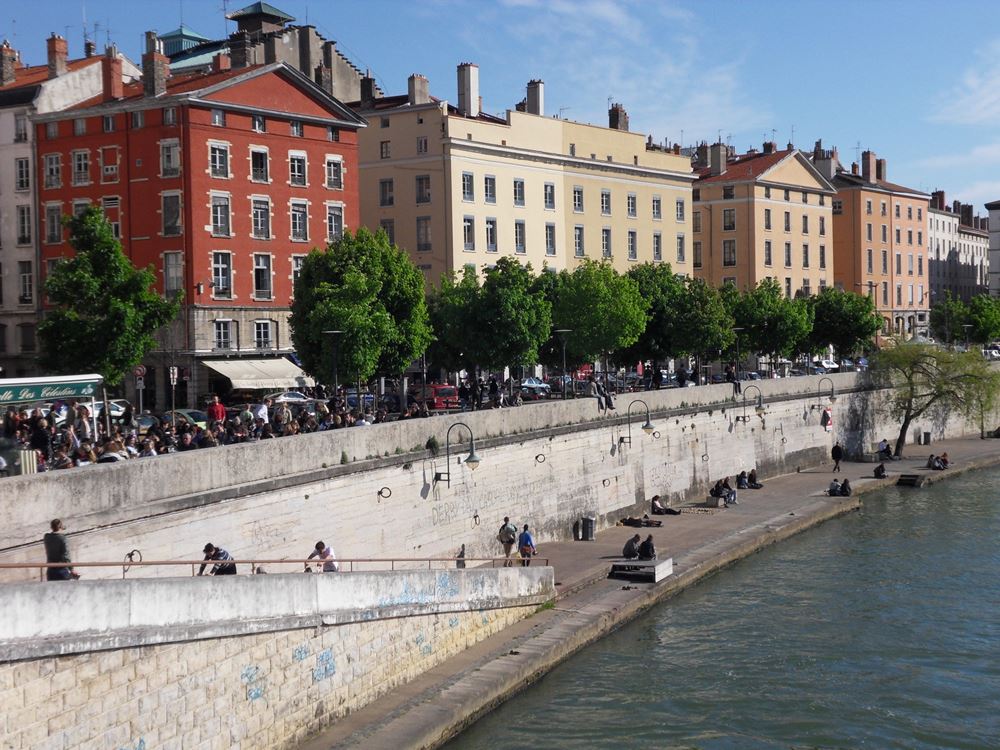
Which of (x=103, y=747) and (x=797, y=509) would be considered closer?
(x=103, y=747)

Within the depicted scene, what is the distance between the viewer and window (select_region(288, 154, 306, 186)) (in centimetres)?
5562

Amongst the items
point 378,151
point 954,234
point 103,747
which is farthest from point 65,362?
point 954,234

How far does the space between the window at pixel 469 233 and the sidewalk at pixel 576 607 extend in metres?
21.8

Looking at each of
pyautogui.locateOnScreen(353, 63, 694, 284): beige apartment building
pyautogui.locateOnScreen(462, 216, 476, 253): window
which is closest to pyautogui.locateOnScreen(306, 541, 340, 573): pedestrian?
pyautogui.locateOnScreen(353, 63, 694, 284): beige apartment building

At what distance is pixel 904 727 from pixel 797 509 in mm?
21578

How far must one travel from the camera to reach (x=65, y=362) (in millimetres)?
36312

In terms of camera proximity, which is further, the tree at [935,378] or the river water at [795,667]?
the tree at [935,378]

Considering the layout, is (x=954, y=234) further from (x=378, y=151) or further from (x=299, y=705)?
(x=299, y=705)

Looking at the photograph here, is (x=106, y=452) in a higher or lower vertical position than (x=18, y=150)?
lower

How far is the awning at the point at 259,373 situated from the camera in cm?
5159

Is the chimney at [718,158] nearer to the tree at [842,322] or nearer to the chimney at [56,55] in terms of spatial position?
the tree at [842,322]

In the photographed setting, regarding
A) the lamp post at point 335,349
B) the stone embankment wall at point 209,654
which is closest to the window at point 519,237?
the lamp post at point 335,349

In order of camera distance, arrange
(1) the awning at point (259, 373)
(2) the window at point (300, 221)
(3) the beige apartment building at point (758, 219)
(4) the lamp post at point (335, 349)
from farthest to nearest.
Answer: (3) the beige apartment building at point (758, 219), (2) the window at point (300, 221), (1) the awning at point (259, 373), (4) the lamp post at point (335, 349)

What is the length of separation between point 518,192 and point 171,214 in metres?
22.6
